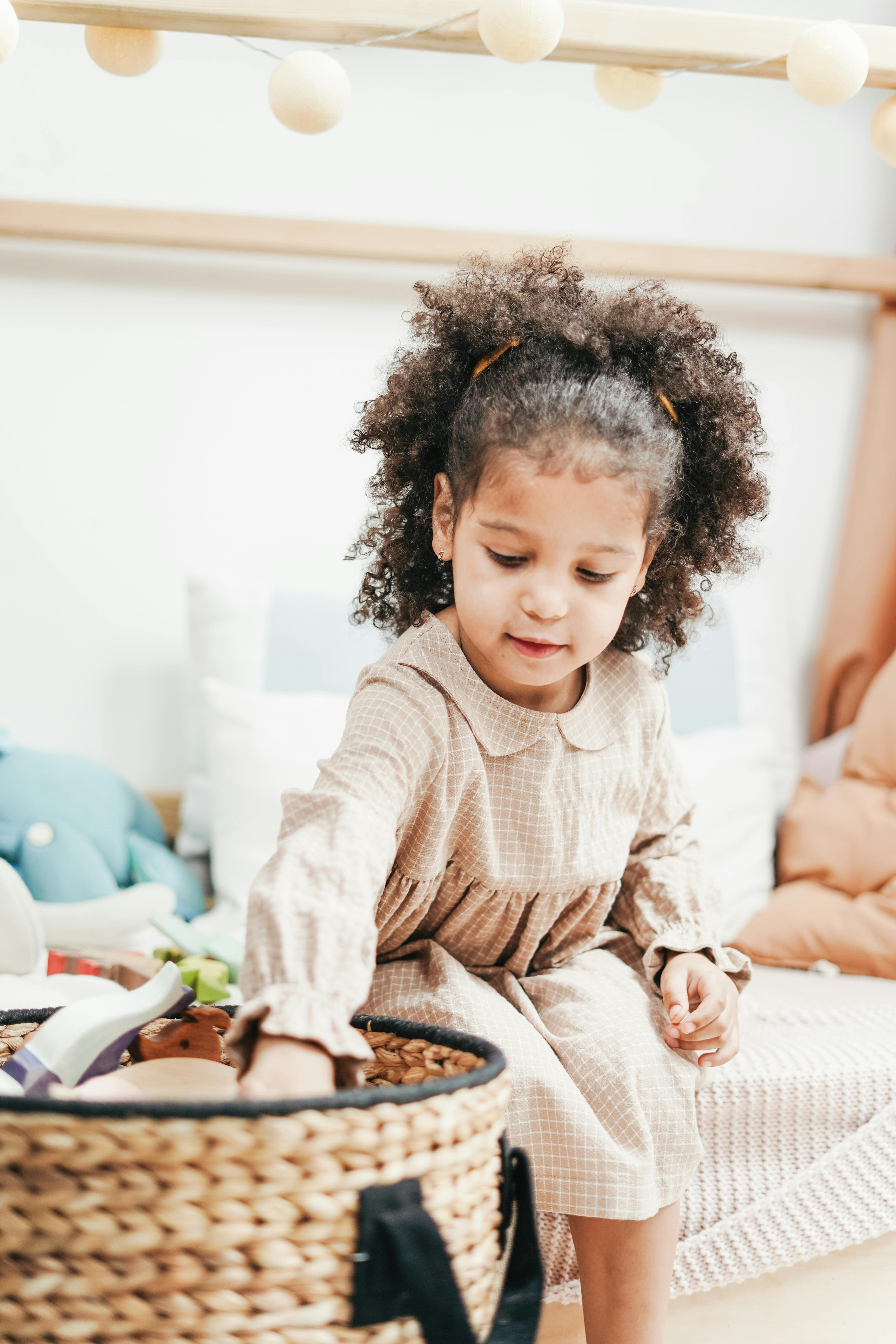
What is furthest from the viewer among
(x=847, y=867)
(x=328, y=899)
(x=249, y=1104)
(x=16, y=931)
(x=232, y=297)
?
(x=232, y=297)

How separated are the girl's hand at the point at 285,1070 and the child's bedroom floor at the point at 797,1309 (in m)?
0.44

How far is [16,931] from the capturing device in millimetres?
1026

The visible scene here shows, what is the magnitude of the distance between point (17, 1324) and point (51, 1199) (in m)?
0.06

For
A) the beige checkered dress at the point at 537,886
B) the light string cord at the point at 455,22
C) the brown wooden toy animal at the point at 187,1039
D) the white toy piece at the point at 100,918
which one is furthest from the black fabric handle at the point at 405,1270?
the light string cord at the point at 455,22

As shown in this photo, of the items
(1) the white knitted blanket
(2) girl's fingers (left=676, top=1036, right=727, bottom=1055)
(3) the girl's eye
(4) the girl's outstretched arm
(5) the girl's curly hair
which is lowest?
(1) the white knitted blanket

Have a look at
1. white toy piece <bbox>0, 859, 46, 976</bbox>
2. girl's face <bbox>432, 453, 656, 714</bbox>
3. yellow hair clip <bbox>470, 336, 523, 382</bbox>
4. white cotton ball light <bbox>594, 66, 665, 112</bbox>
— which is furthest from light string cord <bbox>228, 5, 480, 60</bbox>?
white toy piece <bbox>0, 859, 46, 976</bbox>

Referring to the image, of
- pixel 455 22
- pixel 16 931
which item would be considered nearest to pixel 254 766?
pixel 16 931

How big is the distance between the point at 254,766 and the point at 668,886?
0.57 meters

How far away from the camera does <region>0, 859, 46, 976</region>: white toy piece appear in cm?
102

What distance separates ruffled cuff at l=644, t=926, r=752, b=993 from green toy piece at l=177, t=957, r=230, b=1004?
0.38 metres

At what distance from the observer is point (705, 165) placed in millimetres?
1587

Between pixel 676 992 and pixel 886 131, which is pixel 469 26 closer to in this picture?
pixel 886 131

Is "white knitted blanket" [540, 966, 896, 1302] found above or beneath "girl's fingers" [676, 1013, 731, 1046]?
beneath

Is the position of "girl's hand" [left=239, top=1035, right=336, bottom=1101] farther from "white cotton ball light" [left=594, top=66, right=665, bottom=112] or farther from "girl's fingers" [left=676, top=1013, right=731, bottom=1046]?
"white cotton ball light" [left=594, top=66, right=665, bottom=112]
